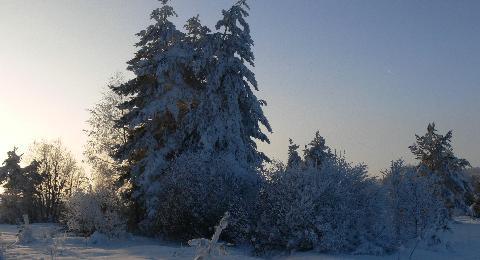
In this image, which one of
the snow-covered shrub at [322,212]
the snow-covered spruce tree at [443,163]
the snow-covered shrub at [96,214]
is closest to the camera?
the snow-covered shrub at [322,212]

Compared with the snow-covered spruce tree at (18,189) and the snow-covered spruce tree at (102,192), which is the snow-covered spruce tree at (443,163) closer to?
the snow-covered spruce tree at (102,192)

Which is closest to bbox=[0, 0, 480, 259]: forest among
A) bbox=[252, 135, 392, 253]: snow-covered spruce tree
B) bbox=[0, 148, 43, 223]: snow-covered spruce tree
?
bbox=[252, 135, 392, 253]: snow-covered spruce tree

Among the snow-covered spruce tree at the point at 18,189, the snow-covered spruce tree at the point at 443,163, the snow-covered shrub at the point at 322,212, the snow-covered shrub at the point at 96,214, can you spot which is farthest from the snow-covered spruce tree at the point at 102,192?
the snow-covered spruce tree at the point at 443,163

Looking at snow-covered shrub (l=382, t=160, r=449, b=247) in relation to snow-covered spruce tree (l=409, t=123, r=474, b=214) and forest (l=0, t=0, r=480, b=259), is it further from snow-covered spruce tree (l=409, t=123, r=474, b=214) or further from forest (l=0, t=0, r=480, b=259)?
snow-covered spruce tree (l=409, t=123, r=474, b=214)

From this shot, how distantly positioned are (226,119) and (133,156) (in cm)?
633

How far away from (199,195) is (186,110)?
7995mm

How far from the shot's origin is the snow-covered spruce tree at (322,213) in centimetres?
1909

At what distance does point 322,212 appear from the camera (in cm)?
1958

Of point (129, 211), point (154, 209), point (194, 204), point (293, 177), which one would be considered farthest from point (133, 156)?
point (293, 177)

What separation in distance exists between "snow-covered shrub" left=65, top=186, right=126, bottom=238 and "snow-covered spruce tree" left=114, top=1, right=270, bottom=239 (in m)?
1.46

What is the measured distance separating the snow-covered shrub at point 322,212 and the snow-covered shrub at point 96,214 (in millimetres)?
8001

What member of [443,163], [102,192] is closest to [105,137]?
[102,192]

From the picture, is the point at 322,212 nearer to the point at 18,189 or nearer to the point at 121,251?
the point at 121,251

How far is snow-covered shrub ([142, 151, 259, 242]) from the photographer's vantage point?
22844mm
